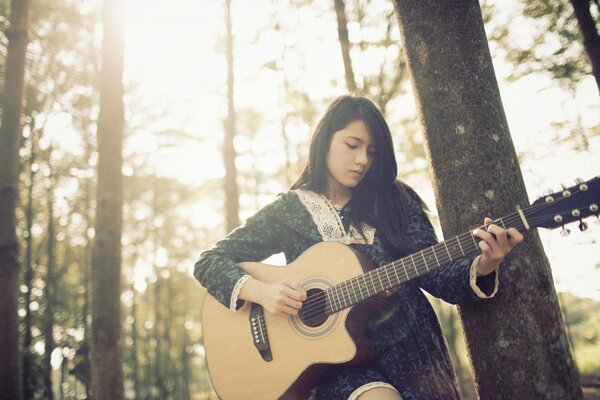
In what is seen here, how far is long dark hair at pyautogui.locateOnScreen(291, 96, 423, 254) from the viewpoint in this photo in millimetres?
2516

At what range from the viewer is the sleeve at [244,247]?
270 centimetres

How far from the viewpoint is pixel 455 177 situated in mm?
2123

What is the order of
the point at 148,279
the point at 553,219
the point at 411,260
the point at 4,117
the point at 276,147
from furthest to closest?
1. the point at 148,279
2. the point at 276,147
3. the point at 4,117
4. the point at 411,260
5. the point at 553,219

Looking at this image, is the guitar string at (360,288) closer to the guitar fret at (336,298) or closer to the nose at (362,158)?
the guitar fret at (336,298)

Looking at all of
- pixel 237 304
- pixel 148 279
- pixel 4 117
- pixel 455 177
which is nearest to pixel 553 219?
pixel 455 177

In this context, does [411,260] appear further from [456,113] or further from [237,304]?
[237,304]

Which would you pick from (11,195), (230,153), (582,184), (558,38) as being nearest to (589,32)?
(558,38)

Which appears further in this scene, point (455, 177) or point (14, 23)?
point (14, 23)

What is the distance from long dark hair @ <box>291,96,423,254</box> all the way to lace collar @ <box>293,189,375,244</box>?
0.05 meters

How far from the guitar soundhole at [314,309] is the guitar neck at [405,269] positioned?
5cm

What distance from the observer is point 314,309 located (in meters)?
2.37

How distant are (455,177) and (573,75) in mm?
5330

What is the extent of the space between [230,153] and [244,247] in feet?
28.8

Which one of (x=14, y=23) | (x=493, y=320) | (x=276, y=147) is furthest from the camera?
(x=276, y=147)
